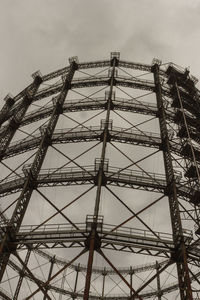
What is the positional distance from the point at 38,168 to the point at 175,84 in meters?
11.8

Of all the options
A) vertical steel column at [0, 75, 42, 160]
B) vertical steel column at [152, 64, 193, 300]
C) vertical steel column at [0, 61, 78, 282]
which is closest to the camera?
vertical steel column at [152, 64, 193, 300]

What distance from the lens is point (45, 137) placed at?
1947 cm

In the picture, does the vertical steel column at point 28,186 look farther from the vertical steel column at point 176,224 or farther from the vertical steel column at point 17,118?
the vertical steel column at point 176,224

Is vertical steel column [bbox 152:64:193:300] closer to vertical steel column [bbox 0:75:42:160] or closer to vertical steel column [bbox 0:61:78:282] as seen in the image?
vertical steel column [bbox 0:61:78:282]

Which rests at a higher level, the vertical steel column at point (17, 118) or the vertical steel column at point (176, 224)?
the vertical steel column at point (17, 118)

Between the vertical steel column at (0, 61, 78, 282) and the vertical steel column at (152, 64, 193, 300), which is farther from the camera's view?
the vertical steel column at (0, 61, 78, 282)

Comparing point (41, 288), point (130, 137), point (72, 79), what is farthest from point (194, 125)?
point (41, 288)

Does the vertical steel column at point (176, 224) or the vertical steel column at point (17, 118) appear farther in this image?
the vertical steel column at point (17, 118)

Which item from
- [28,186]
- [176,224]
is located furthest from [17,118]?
[176,224]

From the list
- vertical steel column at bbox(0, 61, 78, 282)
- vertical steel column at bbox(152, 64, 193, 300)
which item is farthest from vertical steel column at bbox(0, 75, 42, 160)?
vertical steel column at bbox(152, 64, 193, 300)

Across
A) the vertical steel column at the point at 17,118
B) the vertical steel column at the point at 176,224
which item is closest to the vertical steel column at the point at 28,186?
the vertical steel column at the point at 17,118

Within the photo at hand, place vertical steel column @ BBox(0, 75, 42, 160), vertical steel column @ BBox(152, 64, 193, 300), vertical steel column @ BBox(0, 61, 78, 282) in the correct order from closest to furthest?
vertical steel column @ BBox(152, 64, 193, 300)
vertical steel column @ BBox(0, 61, 78, 282)
vertical steel column @ BBox(0, 75, 42, 160)

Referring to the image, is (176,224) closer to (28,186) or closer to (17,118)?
(28,186)

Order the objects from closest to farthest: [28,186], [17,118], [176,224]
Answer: [176,224] → [28,186] → [17,118]
